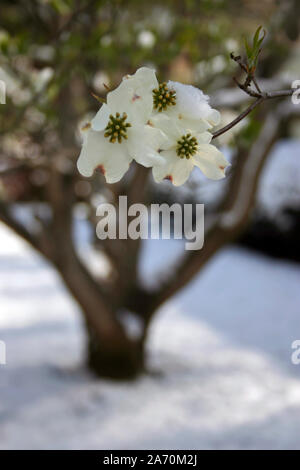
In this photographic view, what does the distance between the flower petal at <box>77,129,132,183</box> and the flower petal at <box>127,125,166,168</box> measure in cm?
1

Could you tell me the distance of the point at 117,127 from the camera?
46 centimetres

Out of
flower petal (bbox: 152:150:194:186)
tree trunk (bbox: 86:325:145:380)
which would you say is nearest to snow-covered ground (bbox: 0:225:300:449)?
tree trunk (bbox: 86:325:145:380)

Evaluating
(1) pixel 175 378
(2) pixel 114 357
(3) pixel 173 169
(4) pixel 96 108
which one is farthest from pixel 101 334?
(3) pixel 173 169

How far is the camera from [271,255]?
204 inches

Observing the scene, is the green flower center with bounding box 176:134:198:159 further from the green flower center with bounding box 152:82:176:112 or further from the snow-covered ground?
the snow-covered ground

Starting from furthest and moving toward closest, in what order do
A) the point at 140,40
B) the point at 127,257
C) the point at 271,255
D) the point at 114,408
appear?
the point at 271,255 < the point at 127,257 < the point at 114,408 < the point at 140,40

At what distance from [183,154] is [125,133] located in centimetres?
6

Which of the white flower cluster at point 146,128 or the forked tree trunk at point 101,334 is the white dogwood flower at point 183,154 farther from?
the forked tree trunk at point 101,334

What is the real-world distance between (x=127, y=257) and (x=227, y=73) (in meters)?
1.09

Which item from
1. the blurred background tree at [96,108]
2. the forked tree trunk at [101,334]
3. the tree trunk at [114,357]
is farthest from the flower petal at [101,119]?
the tree trunk at [114,357]

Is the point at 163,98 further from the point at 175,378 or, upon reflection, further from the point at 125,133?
the point at 175,378

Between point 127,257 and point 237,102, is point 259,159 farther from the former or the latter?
point 127,257

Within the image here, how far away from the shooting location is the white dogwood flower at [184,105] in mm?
472

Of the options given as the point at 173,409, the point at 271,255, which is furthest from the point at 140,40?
the point at 271,255
